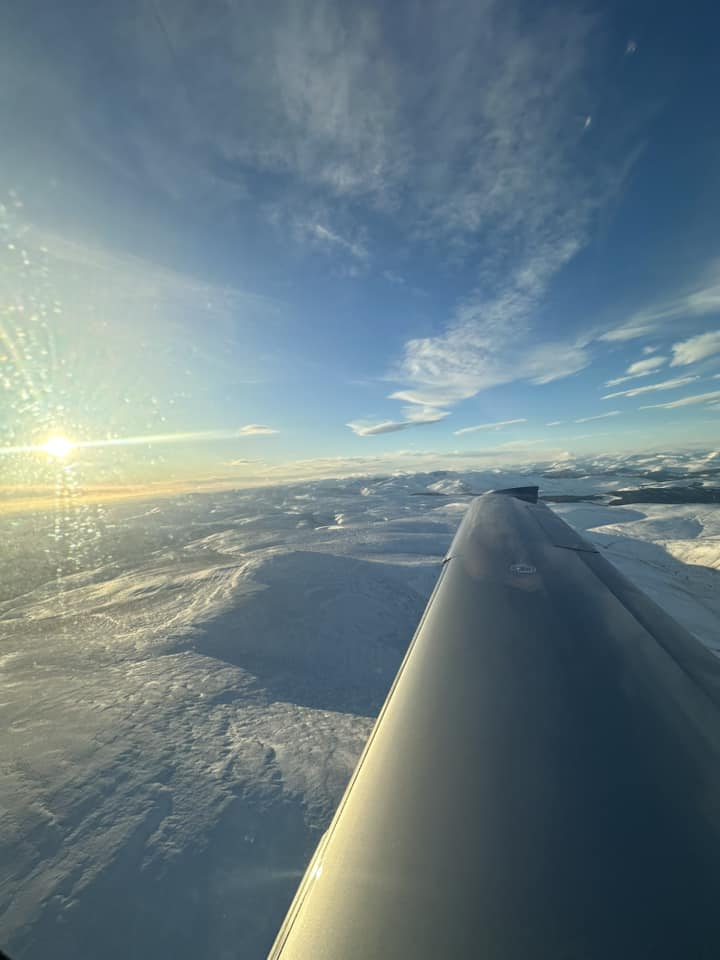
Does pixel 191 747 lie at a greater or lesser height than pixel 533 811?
lesser

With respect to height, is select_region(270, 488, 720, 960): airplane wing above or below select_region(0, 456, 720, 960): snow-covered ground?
above

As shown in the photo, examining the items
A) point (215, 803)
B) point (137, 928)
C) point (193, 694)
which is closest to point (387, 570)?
point (193, 694)

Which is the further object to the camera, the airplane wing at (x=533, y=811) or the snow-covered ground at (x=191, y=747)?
the snow-covered ground at (x=191, y=747)

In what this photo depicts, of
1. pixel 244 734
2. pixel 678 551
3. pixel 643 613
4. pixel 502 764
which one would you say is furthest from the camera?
pixel 678 551

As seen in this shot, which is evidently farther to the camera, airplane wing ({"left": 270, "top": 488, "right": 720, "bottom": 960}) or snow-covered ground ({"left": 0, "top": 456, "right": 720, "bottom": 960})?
snow-covered ground ({"left": 0, "top": 456, "right": 720, "bottom": 960})

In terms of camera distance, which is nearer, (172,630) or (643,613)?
Result: (643,613)

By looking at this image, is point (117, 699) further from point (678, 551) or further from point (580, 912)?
point (678, 551)

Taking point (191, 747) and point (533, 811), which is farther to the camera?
point (191, 747)

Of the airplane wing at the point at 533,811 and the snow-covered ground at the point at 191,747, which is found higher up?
the airplane wing at the point at 533,811
